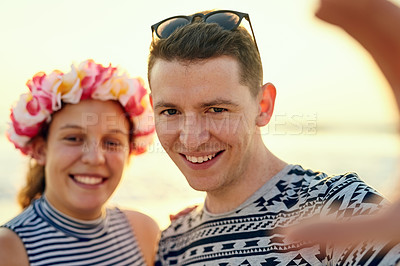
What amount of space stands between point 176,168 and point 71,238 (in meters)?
10.3

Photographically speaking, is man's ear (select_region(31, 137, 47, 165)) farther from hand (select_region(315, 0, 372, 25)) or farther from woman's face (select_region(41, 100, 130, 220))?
hand (select_region(315, 0, 372, 25))

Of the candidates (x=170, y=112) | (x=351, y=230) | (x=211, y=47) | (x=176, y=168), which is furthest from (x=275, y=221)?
(x=176, y=168)

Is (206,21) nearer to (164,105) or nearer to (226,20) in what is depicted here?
(226,20)

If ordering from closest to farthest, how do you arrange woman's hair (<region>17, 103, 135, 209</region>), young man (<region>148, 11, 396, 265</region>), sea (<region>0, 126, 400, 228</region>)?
young man (<region>148, 11, 396, 265</region>), woman's hair (<region>17, 103, 135, 209</region>), sea (<region>0, 126, 400, 228</region>)

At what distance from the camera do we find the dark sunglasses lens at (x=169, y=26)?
3.17 meters

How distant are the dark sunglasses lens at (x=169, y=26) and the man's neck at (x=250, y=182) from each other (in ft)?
3.19

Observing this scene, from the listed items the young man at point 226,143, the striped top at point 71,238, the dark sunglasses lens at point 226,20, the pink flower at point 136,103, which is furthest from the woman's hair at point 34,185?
the dark sunglasses lens at point 226,20

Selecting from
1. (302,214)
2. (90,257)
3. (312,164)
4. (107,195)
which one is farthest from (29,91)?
(312,164)

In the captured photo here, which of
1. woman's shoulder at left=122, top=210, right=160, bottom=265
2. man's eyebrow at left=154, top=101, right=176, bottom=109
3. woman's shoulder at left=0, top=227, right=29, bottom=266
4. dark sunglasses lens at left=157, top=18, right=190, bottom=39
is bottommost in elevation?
woman's shoulder at left=122, top=210, right=160, bottom=265

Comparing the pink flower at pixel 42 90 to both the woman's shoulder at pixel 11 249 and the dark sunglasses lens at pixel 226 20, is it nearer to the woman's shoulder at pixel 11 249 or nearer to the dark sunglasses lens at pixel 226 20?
the woman's shoulder at pixel 11 249

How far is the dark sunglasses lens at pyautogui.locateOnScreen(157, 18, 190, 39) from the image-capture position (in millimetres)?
3166

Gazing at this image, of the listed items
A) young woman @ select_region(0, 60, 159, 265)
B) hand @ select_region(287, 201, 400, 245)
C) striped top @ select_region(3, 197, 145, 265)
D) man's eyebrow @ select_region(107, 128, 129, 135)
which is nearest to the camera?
hand @ select_region(287, 201, 400, 245)

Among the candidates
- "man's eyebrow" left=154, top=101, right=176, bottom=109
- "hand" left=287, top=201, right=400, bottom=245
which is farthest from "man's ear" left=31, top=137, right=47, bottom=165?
"hand" left=287, top=201, right=400, bottom=245

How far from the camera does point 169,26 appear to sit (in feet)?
10.5
